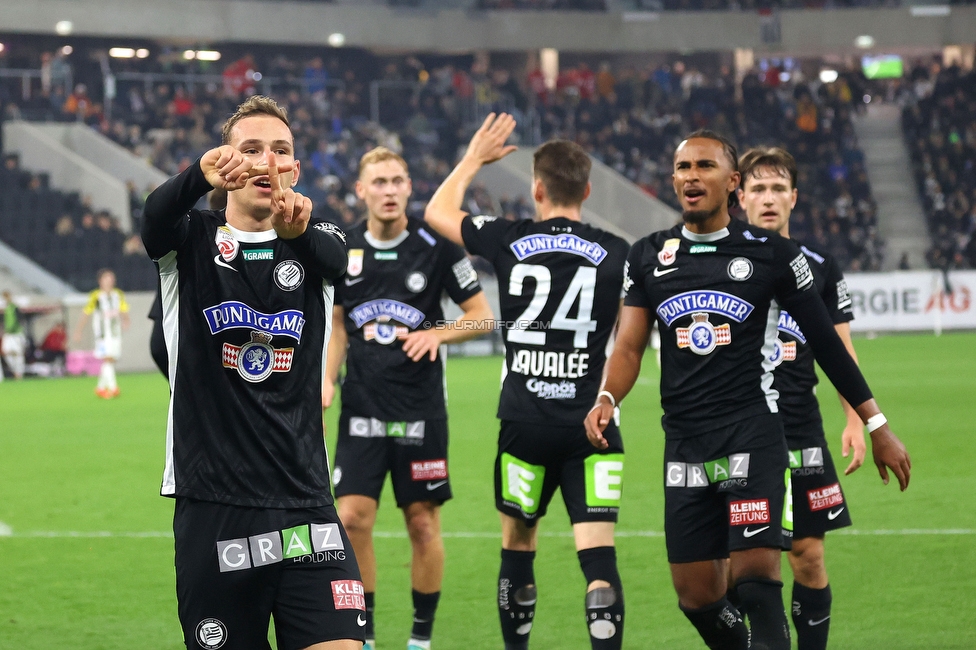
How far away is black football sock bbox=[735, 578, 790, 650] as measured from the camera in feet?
15.2

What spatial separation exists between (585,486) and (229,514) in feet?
7.99

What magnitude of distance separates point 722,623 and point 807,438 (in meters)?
1.27

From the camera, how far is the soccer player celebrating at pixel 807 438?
18.7ft

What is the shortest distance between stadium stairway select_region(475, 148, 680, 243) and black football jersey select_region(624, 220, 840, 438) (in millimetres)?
33808

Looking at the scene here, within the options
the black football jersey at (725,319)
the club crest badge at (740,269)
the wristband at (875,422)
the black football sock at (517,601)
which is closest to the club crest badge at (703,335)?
the black football jersey at (725,319)

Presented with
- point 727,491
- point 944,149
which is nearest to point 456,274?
point 727,491

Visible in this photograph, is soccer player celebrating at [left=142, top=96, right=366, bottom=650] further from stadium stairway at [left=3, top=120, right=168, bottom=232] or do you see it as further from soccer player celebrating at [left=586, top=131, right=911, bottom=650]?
stadium stairway at [left=3, top=120, right=168, bottom=232]

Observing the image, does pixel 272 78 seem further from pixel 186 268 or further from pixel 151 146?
pixel 186 268

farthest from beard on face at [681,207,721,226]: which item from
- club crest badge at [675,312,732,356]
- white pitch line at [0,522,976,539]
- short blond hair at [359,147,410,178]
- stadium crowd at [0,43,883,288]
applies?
stadium crowd at [0,43,883,288]

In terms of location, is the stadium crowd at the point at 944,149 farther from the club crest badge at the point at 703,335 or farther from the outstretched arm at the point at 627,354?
the club crest badge at the point at 703,335

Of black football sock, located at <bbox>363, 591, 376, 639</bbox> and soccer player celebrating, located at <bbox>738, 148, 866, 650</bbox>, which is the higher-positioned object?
soccer player celebrating, located at <bbox>738, 148, 866, 650</bbox>

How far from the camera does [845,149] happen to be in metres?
42.4

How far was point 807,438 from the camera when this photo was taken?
5.89 meters

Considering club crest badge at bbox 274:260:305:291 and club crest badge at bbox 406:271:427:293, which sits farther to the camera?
club crest badge at bbox 406:271:427:293
